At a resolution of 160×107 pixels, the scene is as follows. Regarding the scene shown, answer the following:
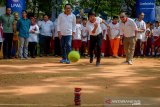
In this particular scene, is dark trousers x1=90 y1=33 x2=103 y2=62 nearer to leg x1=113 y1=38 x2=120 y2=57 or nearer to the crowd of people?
the crowd of people

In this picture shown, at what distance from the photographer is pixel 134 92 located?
9.10 meters

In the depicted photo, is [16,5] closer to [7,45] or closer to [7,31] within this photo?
[7,31]

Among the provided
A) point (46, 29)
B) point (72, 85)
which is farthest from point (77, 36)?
point (72, 85)

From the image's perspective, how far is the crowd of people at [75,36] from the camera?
15.1 meters

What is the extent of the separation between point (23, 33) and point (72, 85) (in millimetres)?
7880

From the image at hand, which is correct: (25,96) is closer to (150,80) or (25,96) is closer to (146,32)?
(150,80)

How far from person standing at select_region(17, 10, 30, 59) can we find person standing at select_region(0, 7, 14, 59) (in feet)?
1.20

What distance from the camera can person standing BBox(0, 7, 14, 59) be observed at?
17188mm

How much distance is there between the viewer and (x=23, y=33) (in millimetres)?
17219

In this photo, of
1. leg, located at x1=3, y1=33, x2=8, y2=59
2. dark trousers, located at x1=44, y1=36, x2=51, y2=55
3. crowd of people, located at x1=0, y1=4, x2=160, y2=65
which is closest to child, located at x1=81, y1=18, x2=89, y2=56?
crowd of people, located at x1=0, y1=4, x2=160, y2=65

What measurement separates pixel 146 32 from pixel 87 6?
7910 mm

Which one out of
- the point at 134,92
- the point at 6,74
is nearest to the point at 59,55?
the point at 6,74

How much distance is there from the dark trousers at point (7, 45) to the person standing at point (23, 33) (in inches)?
18.2

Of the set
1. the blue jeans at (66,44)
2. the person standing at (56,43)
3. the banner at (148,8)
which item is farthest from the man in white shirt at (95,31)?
the banner at (148,8)
